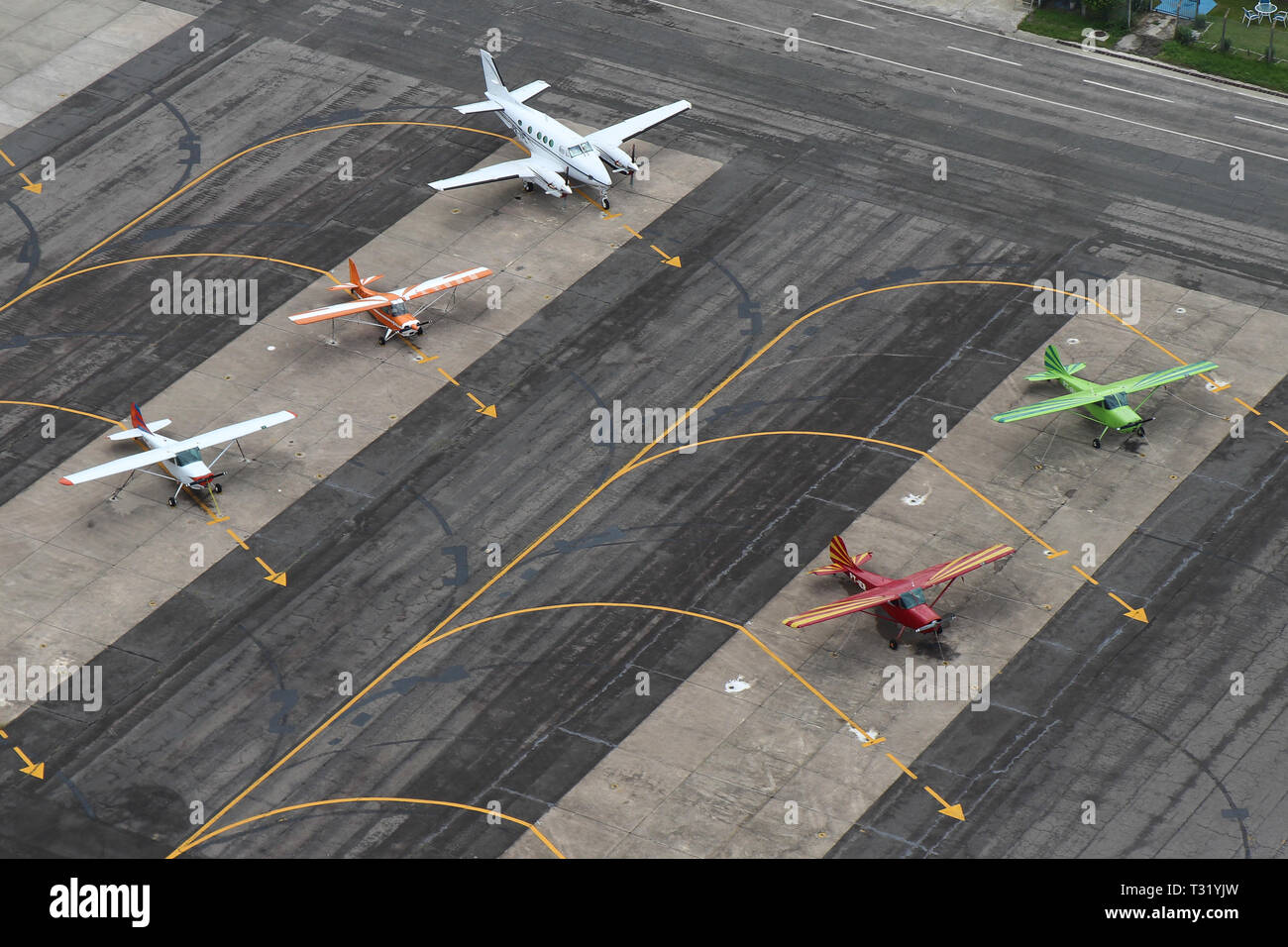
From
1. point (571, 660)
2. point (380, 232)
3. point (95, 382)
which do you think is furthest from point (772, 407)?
point (95, 382)

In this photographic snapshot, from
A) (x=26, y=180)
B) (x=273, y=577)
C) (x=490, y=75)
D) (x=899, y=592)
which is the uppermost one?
(x=490, y=75)

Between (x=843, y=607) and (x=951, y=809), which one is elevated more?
(x=843, y=607)

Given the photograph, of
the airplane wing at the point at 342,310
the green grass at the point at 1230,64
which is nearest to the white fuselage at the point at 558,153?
the airplane wing at the point at 342,310

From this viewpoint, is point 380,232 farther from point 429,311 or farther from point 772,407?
point 772,407

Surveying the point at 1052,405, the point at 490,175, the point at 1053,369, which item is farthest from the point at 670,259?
the point at 1052,405

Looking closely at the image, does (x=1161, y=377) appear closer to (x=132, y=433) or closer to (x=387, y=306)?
(x=387, y=306)

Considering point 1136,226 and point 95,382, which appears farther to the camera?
point 1136,226

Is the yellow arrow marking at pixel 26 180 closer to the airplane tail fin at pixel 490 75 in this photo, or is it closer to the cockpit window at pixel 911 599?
the airplane tail fin at pixel 490 75

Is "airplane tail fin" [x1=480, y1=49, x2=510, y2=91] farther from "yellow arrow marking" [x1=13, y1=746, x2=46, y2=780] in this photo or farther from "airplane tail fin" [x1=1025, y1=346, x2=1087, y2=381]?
"yellow arrow marking" [x1=13, y1=746, x2=46, y2=780]
